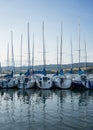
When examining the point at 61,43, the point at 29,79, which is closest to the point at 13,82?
the point at 29,79

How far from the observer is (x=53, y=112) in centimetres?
2406

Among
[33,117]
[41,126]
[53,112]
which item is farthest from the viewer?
[53,112]

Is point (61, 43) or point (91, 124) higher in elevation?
point (61, 43)

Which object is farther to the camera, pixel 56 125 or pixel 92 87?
pixel 92 87

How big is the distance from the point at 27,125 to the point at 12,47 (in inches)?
1684

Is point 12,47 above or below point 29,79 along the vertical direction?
above

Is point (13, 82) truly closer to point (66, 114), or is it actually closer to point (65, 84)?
point (65, 84)

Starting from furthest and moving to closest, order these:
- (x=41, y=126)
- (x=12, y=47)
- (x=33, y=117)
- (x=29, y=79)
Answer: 1. (x=12, y=47)
2. (x=29, y=79)
3. (x=33, y=117)
4. (x=41, y=126)

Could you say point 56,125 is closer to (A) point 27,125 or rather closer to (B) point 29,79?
(A) point 27,125

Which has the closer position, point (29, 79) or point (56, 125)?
point (56, 125)

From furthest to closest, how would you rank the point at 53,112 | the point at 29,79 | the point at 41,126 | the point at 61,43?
the point at 61,43, the point at 29,79, the point at 53,112, the point at 41,126

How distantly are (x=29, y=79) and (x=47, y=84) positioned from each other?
4.45m

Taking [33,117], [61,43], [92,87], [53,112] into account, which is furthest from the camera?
[61,43]

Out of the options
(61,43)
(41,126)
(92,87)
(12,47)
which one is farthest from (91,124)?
(12,47)
